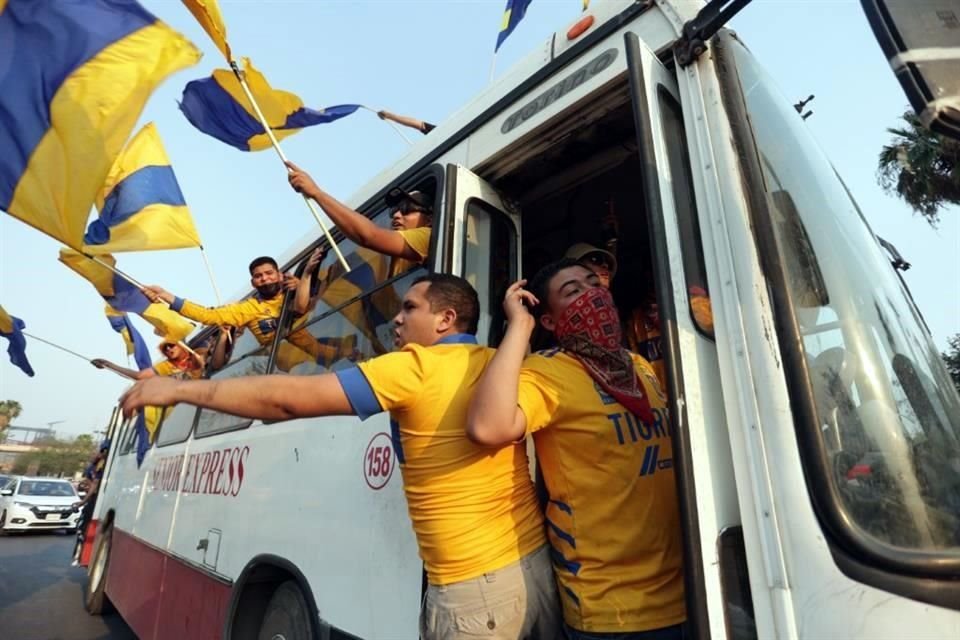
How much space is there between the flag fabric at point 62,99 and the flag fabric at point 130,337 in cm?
314

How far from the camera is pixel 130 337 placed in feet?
19.7

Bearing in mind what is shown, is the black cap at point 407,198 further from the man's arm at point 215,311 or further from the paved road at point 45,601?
the paved road at point 45,601

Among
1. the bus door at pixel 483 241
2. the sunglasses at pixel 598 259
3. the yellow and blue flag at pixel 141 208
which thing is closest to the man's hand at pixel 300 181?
the bus door at pixel 483 241

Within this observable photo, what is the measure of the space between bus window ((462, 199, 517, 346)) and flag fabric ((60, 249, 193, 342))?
3074 millimetres

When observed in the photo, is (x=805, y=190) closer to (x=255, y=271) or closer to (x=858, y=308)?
(x=858, y=308)

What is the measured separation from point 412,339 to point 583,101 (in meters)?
1.02

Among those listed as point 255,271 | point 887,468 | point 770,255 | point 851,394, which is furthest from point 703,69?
point 255,271

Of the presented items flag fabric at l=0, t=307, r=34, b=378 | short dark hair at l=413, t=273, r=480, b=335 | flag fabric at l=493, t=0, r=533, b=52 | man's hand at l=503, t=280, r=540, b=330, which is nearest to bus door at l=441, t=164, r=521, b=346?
short dark hair at l=413, t=273, r=480, b=335

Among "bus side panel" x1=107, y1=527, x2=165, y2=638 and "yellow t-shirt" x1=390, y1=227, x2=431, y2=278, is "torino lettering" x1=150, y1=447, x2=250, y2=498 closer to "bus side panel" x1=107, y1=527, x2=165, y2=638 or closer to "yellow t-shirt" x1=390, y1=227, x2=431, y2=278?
"bus side panel" x1=107, y1=527, x2=165, y2=638

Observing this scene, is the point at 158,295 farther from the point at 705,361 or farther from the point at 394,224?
the point at 705,361

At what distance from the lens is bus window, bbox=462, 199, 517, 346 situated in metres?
2.16

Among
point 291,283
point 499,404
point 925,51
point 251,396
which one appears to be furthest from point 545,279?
point 291,283

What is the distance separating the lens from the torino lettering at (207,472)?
324cm

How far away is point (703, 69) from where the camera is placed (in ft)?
5.04
